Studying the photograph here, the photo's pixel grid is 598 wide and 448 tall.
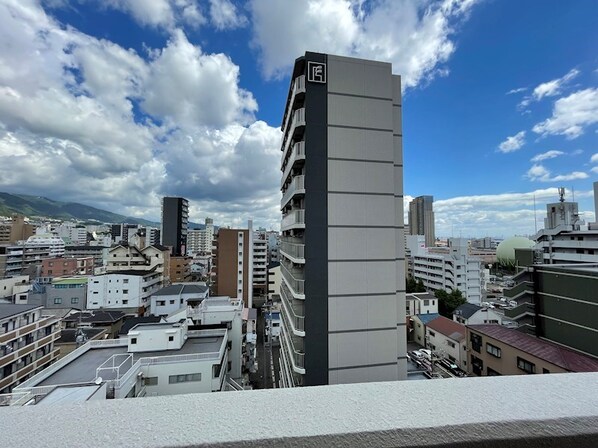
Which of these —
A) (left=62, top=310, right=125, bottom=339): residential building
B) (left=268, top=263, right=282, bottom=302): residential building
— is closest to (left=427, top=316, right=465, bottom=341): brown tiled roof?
(left=268, top=263, right=282, bottom=302): residential building

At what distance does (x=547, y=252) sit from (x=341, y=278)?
1160 inches

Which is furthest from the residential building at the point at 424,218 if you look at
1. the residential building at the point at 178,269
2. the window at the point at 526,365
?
the window at the point at 526,365

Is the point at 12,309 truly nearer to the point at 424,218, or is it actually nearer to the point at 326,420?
the point at 326,420

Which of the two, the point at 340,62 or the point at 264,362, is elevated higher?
the point at 340,62

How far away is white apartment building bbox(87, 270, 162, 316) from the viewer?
2866cm

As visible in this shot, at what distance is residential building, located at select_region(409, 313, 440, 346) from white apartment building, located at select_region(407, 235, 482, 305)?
1278cm

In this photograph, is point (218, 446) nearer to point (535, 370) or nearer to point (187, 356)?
point (187, 356)

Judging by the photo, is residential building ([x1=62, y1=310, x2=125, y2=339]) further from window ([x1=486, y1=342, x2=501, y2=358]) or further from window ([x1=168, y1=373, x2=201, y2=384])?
window ([x1=486, y1=342, x2=501, y2=358])

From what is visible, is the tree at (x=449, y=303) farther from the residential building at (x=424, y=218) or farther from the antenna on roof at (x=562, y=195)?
the residential building at (x=424, y=218)

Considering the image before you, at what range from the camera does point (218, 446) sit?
75cm

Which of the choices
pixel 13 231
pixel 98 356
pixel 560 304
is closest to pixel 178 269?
pixel 98 356

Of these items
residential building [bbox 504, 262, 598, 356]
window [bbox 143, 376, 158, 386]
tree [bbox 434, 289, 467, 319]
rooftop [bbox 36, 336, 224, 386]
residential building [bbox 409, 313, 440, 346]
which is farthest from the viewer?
tree [bbox 434, 289, 467, 319]

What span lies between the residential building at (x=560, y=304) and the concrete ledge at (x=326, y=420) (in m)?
16.0

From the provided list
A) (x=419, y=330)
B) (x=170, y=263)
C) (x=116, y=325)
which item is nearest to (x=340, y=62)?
(x=419, y=330)
